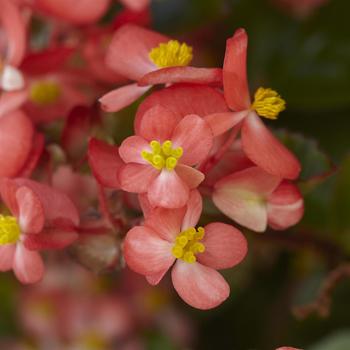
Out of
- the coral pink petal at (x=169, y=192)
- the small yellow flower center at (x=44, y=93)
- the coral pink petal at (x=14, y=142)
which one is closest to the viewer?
the coral pink petal at (x=169, y=192)

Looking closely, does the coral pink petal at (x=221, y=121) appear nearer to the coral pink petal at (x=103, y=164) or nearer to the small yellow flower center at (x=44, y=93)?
the coral pink petal at (x=103, y=164)

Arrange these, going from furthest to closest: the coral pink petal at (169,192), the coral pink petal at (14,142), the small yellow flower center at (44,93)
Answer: the small yellow flower center at (44,93)
the coral pink petal at (14,142)
the coral pink petal at (169,192)

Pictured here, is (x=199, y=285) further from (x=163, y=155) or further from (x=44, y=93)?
(x=44, y=93)

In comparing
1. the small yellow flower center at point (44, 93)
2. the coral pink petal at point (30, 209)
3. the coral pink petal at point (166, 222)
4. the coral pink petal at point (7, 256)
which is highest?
the coral pink petal at point (166, 222)

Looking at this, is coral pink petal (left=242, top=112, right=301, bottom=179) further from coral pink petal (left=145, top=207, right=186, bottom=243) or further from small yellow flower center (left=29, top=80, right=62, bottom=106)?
small yellow flower center (left=29, top=80, right=62, bottom=106)

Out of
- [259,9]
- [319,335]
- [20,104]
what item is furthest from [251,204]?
[259,9]

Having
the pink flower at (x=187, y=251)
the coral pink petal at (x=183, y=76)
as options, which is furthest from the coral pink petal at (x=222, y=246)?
the coral pink petal at (x=183, y=76)

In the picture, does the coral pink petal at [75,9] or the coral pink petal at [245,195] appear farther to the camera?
the coral pink petal at [75,9]

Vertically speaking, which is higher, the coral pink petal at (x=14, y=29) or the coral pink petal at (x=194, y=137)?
the coral pink petal at (x=194, y=137)

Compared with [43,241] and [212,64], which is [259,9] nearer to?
[212,64]

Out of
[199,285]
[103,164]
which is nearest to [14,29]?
[103,164]
